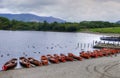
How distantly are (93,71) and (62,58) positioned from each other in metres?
14.0

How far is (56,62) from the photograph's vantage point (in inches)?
2323

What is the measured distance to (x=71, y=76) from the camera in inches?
1694

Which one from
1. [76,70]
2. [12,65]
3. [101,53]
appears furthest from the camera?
[101,53]

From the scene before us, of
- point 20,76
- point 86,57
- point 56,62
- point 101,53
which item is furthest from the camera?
point 101,53

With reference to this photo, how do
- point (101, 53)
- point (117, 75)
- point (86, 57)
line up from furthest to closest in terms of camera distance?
point (101, 53)
point (86, 57)
point (117, 75)

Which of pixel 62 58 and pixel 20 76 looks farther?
pixel 62 58

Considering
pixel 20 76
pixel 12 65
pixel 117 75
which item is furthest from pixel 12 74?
pixel 117 75

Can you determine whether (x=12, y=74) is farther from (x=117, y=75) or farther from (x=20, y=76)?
(x=117, y=75)

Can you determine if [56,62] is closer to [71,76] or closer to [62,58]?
[62,58]

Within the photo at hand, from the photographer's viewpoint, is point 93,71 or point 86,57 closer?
point 93,71

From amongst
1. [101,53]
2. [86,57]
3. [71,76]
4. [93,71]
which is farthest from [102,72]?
[101,53]

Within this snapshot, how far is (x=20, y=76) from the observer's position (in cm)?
4234

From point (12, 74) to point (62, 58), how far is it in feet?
59.7

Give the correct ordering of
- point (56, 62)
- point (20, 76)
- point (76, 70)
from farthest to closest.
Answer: point (56, 62), point (76, 70), point (20, 76)
